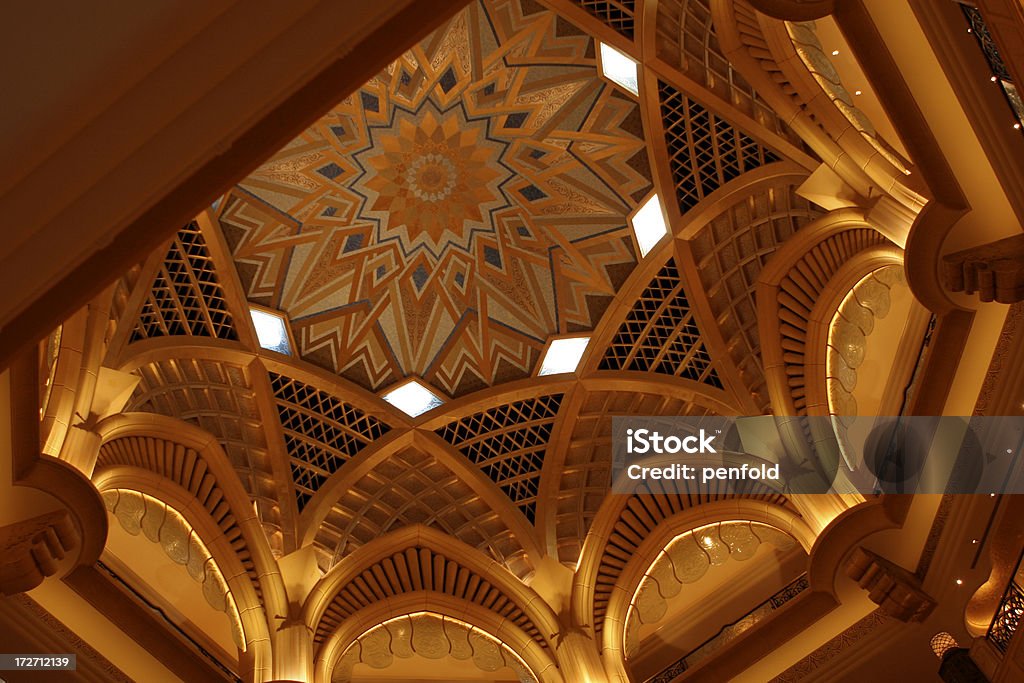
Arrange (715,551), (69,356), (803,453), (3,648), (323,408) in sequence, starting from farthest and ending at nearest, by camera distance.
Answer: (323,408) → (715,551) → (803,453) → (69,356) → (3,648)

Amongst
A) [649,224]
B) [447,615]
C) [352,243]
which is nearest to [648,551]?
[447,615]

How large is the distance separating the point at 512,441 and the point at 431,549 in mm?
2023

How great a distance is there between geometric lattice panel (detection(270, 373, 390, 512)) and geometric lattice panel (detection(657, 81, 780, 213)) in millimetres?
5653

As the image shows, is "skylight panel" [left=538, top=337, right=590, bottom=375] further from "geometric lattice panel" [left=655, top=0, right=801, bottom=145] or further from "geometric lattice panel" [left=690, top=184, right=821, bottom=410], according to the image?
"geometric lattice panel" [left=655, top=0, right=801, bottom=145]

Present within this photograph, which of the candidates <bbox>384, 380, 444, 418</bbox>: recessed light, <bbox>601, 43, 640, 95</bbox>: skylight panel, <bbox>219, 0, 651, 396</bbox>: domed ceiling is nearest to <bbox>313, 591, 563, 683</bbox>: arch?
<bbox>384, 380, 444, 418</bbox>: recessed light

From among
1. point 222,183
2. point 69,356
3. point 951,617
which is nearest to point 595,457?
point 951,617

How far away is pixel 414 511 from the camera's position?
1409 centimetres

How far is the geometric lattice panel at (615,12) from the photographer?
39.5 feet

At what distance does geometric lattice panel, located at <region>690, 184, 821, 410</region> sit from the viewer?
40.3 feet

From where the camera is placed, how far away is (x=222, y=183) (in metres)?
5.39

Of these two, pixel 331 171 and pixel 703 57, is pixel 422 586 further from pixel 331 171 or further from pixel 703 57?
pixel 703 57

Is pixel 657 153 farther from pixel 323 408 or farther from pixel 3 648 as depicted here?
pixel 3 648

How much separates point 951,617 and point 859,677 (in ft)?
4.11

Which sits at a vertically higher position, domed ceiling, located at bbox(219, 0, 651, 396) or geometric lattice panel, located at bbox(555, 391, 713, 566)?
domed ceiling, located at bbox(219, 0, 651, 396)
